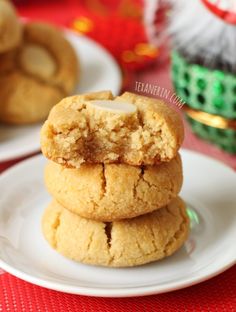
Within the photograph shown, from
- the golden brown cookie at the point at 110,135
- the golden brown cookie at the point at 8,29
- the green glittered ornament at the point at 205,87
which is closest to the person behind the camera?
the golden brown cookie at the point at 110,135

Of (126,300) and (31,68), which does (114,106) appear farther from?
(31,68)

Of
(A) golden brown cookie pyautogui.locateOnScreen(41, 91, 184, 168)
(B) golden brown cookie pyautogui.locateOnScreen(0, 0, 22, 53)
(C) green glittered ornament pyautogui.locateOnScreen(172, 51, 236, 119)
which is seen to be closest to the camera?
(A) golden brown cookie pyautogui.locateOnScreen(41, 91, 184, 168)

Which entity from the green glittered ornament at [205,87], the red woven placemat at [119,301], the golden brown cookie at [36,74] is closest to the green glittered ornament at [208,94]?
the green glittered ornament at [205,87]

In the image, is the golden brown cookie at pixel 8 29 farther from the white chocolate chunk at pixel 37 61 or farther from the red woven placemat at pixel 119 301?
the red woven placemat at pixel 119 301

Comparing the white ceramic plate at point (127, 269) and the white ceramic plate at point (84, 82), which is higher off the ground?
the white ceramic plate at point (127, 269)

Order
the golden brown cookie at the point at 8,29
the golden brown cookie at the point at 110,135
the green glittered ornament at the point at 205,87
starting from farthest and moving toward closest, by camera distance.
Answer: the golden brown cookie at the point at 8,29 → the green glittered ornament at the point at 205,87 → the golden brown cookie at the point at 110,135

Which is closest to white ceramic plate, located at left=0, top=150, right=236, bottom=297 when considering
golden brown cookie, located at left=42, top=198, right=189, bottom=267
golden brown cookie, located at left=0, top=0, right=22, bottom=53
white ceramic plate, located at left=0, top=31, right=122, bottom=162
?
golden brown cookie, located at left=42, top=198, right=189, bottom=267

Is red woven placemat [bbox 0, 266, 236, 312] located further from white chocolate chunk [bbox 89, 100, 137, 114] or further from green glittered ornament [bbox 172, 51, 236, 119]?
green glittered ornament [bbox 172, 51, 236, 119]

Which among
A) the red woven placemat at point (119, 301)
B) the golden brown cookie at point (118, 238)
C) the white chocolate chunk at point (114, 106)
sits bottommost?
the red woven placemat at point (119, 301)
